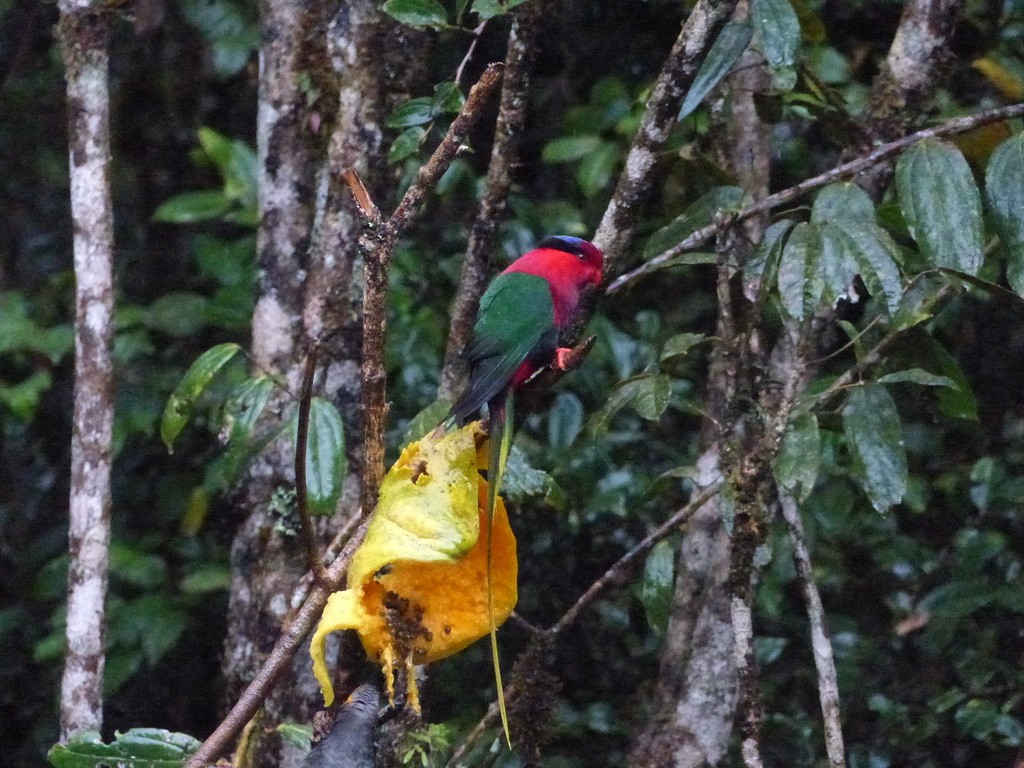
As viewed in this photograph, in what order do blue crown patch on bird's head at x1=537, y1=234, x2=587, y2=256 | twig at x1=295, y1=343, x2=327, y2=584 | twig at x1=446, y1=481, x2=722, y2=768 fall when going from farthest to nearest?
blue crown patch on bird's head at x1=537, y1=234, x2=587, y2=256, twig at x1=446, y1=481, x2=722, y2=768, twig at x1=295, y1=343, x2=327, y2=584

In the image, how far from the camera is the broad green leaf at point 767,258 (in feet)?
7.45

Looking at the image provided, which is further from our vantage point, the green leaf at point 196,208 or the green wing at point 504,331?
the green leaf at point 196,208

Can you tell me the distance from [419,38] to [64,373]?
2.08 meters

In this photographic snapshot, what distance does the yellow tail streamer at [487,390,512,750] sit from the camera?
1.67 m

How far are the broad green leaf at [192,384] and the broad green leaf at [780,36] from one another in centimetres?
130

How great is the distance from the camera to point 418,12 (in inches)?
101

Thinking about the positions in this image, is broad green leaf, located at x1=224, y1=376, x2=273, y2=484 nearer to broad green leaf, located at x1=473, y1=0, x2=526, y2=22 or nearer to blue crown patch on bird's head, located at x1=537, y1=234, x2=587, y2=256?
blue crown patch on bird's head, located at x1=537, y1=234, x2=587, y2=256

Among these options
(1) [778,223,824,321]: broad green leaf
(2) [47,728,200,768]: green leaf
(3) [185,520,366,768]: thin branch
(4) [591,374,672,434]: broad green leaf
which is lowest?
(2) [47,728,200,768]: green leaf

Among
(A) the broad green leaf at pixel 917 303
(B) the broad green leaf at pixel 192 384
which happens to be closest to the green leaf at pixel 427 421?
(B) the broad green leaf at pixel 192 384

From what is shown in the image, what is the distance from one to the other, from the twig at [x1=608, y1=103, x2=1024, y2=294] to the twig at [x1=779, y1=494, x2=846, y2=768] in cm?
55

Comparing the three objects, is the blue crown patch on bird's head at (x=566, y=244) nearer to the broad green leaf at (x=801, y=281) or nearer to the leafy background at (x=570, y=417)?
the leafy background at (x=570, y=417)

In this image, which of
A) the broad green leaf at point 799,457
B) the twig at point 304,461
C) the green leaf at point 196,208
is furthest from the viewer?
the green leaf at point 196,208

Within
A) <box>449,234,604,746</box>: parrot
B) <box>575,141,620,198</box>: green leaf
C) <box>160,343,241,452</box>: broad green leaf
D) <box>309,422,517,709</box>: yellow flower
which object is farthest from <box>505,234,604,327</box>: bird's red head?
<box>309,422,517,709</box>: yellow flower

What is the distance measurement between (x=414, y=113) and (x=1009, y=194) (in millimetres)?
1260
